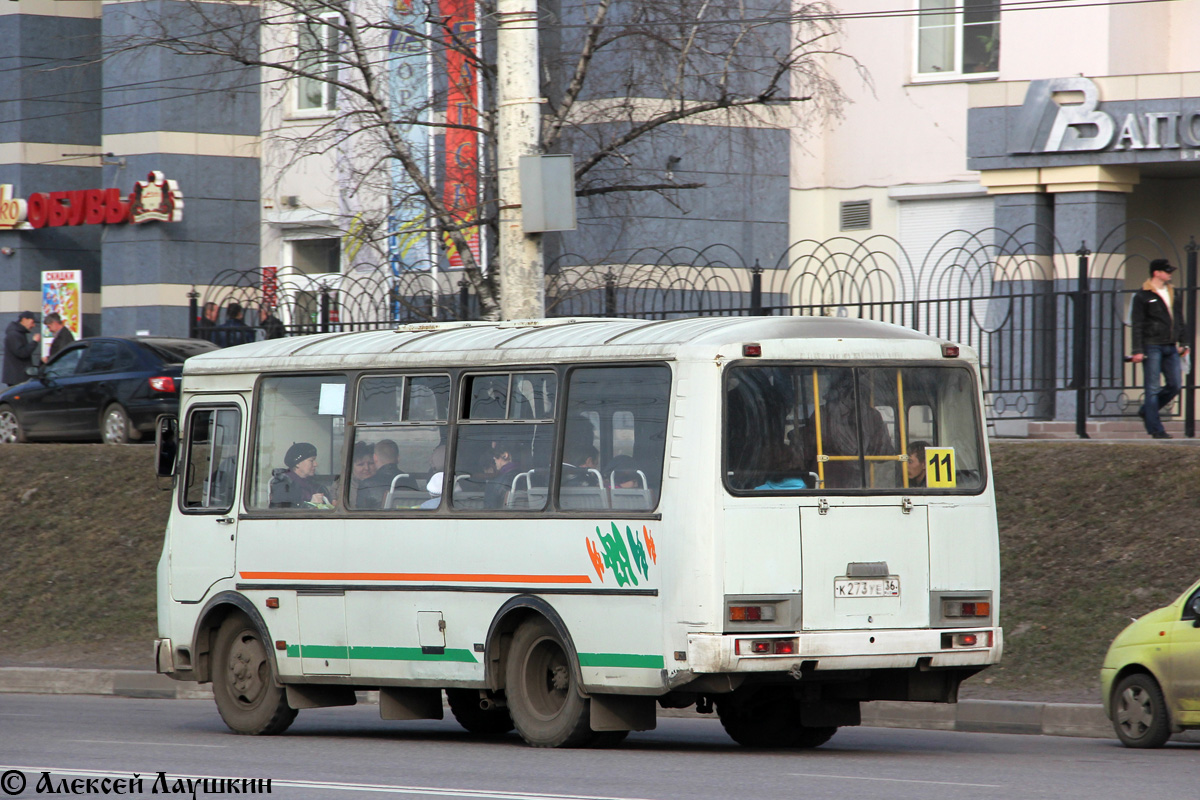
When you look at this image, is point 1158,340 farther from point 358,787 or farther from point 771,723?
point 358,787

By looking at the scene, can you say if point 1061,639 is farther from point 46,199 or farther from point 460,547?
point 46,199

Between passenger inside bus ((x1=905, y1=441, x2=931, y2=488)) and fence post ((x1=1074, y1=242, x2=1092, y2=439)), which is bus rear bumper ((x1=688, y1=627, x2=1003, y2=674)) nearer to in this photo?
passenger inside bus ((x1=905, y1=441, x2=931, y2=488))

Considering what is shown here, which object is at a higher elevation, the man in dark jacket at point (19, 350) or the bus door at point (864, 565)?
the man in dark jacket at point (19, 350)

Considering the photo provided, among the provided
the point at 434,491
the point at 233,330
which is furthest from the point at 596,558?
the point at 233,330

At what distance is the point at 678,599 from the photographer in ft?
31.2

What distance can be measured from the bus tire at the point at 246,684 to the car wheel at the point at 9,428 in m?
12.7

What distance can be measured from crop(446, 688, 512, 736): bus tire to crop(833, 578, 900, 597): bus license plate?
303 cm

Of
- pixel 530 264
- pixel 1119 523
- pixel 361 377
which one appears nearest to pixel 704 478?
pixel 361 377

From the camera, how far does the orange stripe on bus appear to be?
1026 centimetres

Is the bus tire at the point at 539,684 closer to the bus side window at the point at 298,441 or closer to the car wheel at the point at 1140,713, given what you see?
the bus side window at the point at 298,441

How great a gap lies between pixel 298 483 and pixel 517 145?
371 cm

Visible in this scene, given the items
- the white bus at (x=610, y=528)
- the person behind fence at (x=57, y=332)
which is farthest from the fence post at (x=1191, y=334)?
the person behind fence at (x=57, y=332)

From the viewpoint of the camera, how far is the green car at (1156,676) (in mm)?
10531

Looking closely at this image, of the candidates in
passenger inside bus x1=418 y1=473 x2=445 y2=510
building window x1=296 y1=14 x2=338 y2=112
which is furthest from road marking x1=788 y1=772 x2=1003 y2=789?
building window x1=296 y1=14 x2=338 y2=112
